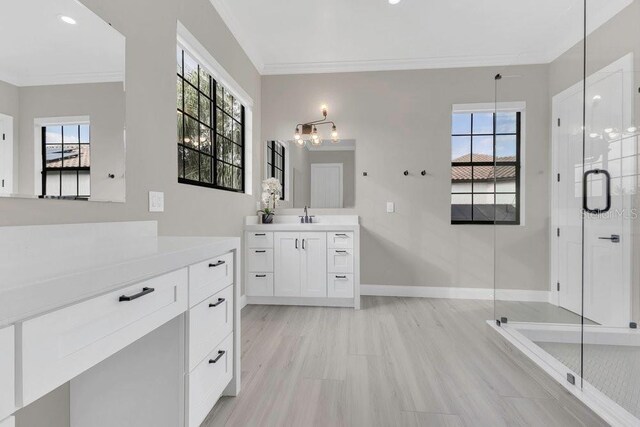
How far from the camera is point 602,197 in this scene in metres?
1.96

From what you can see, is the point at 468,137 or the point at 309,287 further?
the point at 468,137

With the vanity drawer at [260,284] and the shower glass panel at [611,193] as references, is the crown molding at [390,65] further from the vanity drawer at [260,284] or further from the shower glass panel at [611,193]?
the vanity drawer at [260,284]

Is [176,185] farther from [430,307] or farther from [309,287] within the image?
[430,307]

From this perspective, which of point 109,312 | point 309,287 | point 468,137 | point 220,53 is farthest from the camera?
point 468,137

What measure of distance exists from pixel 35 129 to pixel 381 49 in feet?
10.5

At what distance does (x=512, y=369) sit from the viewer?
6.28ft

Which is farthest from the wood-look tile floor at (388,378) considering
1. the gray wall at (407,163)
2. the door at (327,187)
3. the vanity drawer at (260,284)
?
the door at (327,187)

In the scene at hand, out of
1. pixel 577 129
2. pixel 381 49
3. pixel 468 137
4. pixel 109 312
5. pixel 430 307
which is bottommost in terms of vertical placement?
pixel 430 307

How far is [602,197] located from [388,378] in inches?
70.8

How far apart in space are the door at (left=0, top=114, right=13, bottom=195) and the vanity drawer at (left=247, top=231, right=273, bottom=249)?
2.27 meters

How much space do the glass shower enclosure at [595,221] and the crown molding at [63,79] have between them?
2692mm

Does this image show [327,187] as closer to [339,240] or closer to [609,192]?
[339,240]

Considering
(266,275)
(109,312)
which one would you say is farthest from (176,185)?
(266,275)

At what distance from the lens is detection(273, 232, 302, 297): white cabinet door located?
3.15 m
